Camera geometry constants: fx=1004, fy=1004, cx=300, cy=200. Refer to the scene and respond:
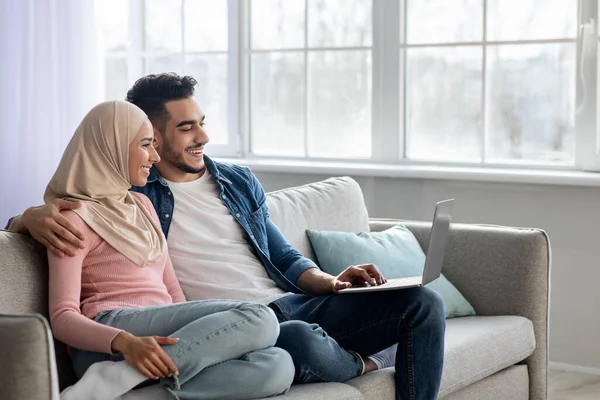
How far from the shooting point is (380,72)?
169 inches

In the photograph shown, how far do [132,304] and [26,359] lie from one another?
544 millimetres

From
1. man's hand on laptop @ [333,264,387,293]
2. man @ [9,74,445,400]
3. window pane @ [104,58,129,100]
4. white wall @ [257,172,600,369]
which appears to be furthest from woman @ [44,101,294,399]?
window pane @ [104,58,129,100]

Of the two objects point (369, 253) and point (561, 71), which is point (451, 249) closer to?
point (369, 253)

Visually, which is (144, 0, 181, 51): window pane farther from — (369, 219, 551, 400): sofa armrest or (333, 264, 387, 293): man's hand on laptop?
Answer: (333, 264, 387, 293): man's hand on laptop

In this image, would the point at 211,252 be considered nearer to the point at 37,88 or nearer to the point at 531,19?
the point at 37,88

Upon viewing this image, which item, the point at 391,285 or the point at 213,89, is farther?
the point at 213,89

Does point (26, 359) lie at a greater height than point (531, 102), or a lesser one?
lesser

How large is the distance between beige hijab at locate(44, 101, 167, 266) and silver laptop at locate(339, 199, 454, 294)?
55 centimetres

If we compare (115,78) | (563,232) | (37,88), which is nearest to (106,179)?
(37,88)

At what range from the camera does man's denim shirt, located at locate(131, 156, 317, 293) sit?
2650mm

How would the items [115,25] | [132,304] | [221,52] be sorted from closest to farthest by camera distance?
[132,304]
[221,52]
[115,25]

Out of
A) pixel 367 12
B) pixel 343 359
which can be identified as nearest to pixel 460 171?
pixel 367 12

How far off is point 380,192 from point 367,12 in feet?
2.57

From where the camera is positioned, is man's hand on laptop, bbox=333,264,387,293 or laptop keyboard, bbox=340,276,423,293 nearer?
laptop keyboard, bbox=340,276,423,293
